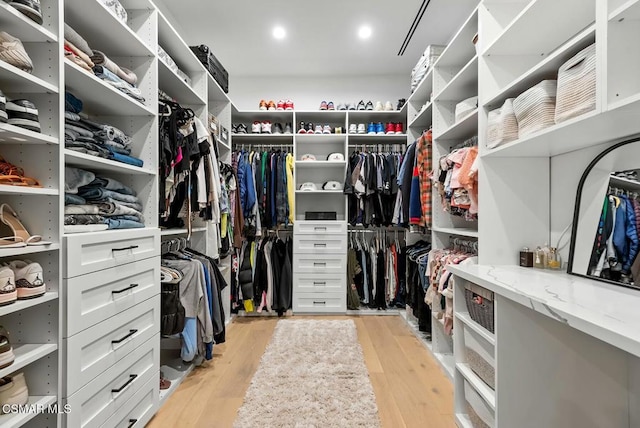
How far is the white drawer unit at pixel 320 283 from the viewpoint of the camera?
3473 mm

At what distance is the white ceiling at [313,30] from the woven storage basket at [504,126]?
1.54 m

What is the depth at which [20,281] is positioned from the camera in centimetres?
103

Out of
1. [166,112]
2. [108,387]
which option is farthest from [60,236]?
[166,112]

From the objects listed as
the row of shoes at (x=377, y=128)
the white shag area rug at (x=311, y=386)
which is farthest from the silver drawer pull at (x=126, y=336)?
the row of shoes at (x=377, y=128)

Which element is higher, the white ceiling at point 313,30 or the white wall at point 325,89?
the white ceiling at point 313,30

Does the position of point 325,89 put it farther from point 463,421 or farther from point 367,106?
point 463,421

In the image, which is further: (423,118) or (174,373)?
(423,118)

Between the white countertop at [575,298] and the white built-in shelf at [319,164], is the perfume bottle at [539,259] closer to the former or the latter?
the white countertop at [575,298]

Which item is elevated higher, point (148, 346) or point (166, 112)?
point (166, 112)

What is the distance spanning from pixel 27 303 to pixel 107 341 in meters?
0.43

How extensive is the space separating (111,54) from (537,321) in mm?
2473

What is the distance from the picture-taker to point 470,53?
2.27m

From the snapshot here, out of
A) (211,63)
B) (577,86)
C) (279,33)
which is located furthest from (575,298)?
(279,33)

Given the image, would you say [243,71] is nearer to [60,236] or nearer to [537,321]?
[60,236]
